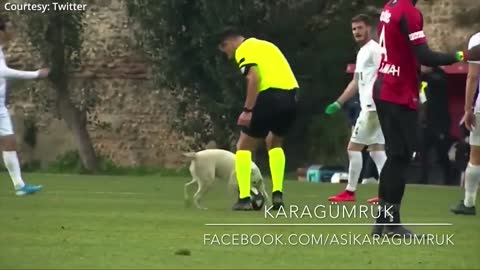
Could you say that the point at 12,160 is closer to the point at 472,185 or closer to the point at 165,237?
the point at 472,185

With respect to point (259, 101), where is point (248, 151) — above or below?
below

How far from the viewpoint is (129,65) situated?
29.0 metres

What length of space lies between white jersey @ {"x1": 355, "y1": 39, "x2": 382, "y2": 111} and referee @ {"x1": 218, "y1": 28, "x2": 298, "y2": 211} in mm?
1738

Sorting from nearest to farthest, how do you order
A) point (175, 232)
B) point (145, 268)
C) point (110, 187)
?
point (145, 268) < point (175, 232) < point (110, 187)

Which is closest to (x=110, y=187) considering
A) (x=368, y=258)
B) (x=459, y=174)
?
(x=459, y=174)

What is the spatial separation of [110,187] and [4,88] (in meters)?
3.41

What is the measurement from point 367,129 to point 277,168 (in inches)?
79.3

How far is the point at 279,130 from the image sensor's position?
1295 centimetres

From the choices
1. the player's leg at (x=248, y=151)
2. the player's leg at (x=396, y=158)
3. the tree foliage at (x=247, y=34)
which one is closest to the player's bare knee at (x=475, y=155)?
the player's leg at (x=248, y=151)

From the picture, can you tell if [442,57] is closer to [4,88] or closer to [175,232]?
[175,232]

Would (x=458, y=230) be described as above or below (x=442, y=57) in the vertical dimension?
below

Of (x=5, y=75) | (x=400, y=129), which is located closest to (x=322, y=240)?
(x=400, y=129)

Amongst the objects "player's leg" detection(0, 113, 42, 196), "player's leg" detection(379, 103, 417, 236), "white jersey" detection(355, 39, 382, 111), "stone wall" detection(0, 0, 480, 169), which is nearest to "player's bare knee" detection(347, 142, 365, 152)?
"white jersey" detection(355, 39, 382, 111)

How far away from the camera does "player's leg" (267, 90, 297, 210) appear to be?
12742 millimetres
